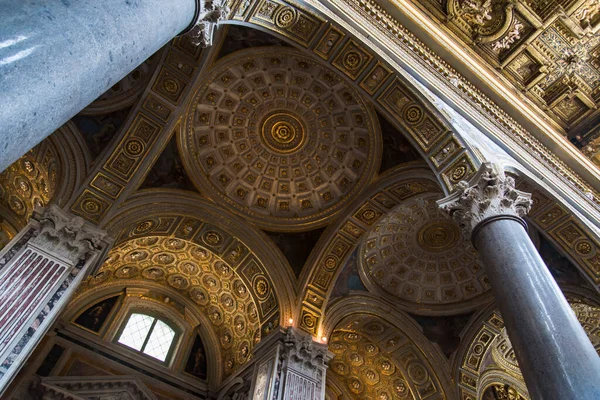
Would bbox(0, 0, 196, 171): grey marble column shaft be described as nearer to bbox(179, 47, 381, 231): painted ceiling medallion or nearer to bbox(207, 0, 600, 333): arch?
bbox(207, 0, 600, 333): arch

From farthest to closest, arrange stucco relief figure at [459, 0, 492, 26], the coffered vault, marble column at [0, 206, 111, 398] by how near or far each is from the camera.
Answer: stucco relief figure at [459, 0, 492, 26] < the coffered vault < marble column at [0, 206, 111, 398]

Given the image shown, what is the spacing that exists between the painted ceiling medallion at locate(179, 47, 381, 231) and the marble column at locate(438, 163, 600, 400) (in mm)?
4236

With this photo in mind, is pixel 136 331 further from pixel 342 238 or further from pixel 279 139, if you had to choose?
pixel 279 139

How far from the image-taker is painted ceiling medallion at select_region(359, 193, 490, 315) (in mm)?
12250

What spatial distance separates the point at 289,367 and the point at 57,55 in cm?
810

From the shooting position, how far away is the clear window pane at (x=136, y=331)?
38.3 ft

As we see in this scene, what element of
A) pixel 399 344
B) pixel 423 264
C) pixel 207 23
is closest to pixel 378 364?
pixel 399 344

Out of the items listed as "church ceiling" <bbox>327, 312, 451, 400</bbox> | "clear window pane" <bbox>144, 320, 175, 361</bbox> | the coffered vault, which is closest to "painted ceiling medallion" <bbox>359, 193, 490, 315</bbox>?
the coffered vault

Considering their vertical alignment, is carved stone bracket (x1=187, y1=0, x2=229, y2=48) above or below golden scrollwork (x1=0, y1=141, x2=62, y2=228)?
below

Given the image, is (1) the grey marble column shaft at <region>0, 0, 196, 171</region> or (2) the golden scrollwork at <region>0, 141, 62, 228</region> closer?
(1) the grey marble column shaft at <region>0, 0, 196, 171</region>

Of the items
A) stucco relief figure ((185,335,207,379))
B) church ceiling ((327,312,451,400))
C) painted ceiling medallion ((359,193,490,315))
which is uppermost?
painted ceiling medallion ((359,193,490,315))

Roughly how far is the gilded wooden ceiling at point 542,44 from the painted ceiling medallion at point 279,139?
3.06 metres

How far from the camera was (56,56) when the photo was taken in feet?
9.23

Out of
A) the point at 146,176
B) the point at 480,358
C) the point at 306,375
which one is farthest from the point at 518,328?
the point at 480,358
